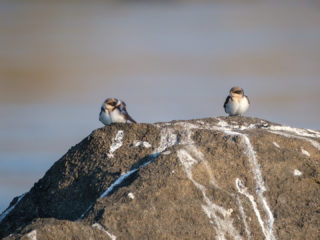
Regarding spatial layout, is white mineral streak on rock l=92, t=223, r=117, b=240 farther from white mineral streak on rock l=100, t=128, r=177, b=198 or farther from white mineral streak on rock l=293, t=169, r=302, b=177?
white mineral streak on rock l=293, t=169, r=302, b=177

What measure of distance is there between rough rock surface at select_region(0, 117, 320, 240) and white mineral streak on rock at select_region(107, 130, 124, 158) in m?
0.02

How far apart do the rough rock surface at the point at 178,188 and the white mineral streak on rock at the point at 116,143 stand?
2cm

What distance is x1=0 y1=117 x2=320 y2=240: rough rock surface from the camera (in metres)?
10.7

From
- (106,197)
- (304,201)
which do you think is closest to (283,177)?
(304,201)

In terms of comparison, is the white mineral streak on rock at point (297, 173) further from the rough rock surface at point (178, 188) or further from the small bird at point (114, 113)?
the small bird at point (114, 113)

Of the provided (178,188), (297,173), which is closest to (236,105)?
(297,173)

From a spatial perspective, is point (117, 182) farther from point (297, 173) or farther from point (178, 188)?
point (297, 173)

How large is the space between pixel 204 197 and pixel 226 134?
1.65m

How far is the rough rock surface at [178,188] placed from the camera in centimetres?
1068

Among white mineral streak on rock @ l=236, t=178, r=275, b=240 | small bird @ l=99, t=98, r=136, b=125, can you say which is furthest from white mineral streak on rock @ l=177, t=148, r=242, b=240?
small bird @ l=99, t=98, r=136, b=125

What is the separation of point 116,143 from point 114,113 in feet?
10.6

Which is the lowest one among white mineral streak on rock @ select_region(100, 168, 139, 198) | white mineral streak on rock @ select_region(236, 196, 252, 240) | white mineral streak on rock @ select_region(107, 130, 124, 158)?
white mineral streak on rock @ select_region(236, 196, 252, 240)

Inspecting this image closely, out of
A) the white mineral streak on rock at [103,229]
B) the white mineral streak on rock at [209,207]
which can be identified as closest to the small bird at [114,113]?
the white mineral streak on rock at [209,207]

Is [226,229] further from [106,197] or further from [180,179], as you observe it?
[106,197]
